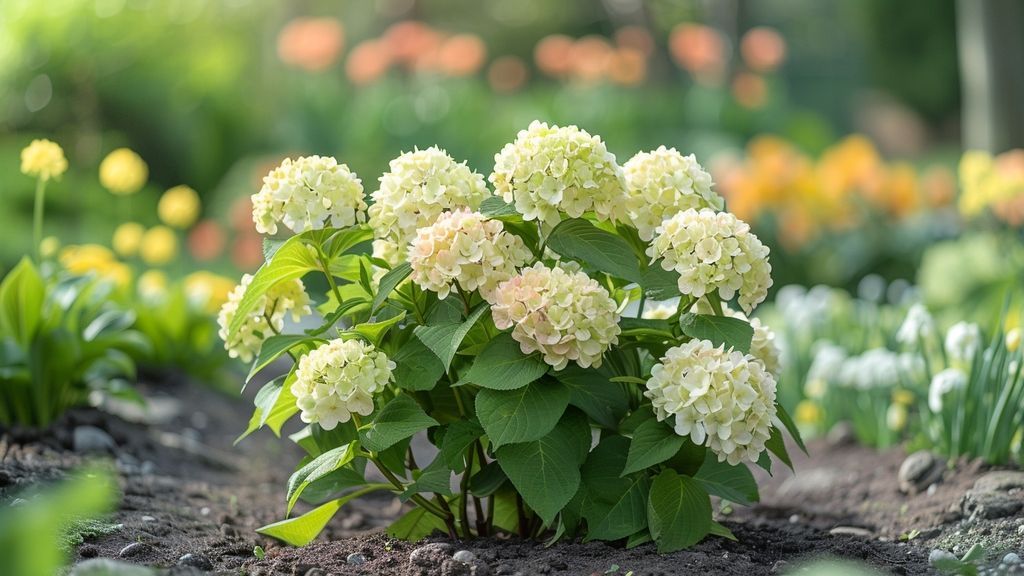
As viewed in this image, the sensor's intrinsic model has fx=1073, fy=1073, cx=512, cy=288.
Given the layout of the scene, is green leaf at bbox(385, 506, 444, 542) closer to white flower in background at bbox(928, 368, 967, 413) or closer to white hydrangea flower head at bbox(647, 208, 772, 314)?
white hydrangea flower head at bbox(647, 208, 772, 314)

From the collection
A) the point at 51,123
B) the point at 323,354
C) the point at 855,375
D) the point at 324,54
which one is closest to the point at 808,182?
the point at 855,375

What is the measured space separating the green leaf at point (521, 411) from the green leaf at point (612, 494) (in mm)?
238

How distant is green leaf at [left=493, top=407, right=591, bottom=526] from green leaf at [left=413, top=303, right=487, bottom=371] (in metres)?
0.25

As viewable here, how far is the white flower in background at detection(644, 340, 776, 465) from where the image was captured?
7.00 feet

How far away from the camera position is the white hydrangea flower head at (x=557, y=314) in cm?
211

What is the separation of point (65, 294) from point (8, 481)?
1.02m

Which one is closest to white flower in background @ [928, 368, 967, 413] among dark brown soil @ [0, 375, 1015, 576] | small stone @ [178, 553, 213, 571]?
dark brown soil @ [0, 375, 1015, 576]

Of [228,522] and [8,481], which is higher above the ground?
[8,481]

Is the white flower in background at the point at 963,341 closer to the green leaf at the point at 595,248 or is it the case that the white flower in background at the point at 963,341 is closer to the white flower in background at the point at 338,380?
the green leaf at the point at 595,248

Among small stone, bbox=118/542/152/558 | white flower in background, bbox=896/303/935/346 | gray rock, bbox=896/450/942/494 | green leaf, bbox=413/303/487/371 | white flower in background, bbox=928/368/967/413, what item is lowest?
gray rock, bbox=896/450/942/494

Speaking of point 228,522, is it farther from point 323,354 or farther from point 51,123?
point 51,123

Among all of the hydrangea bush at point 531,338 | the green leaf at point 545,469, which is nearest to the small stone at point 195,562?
the hydrangea bush at point 531,338

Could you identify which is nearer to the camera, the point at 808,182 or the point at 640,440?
the point at 640,440

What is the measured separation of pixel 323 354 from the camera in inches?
86.4
